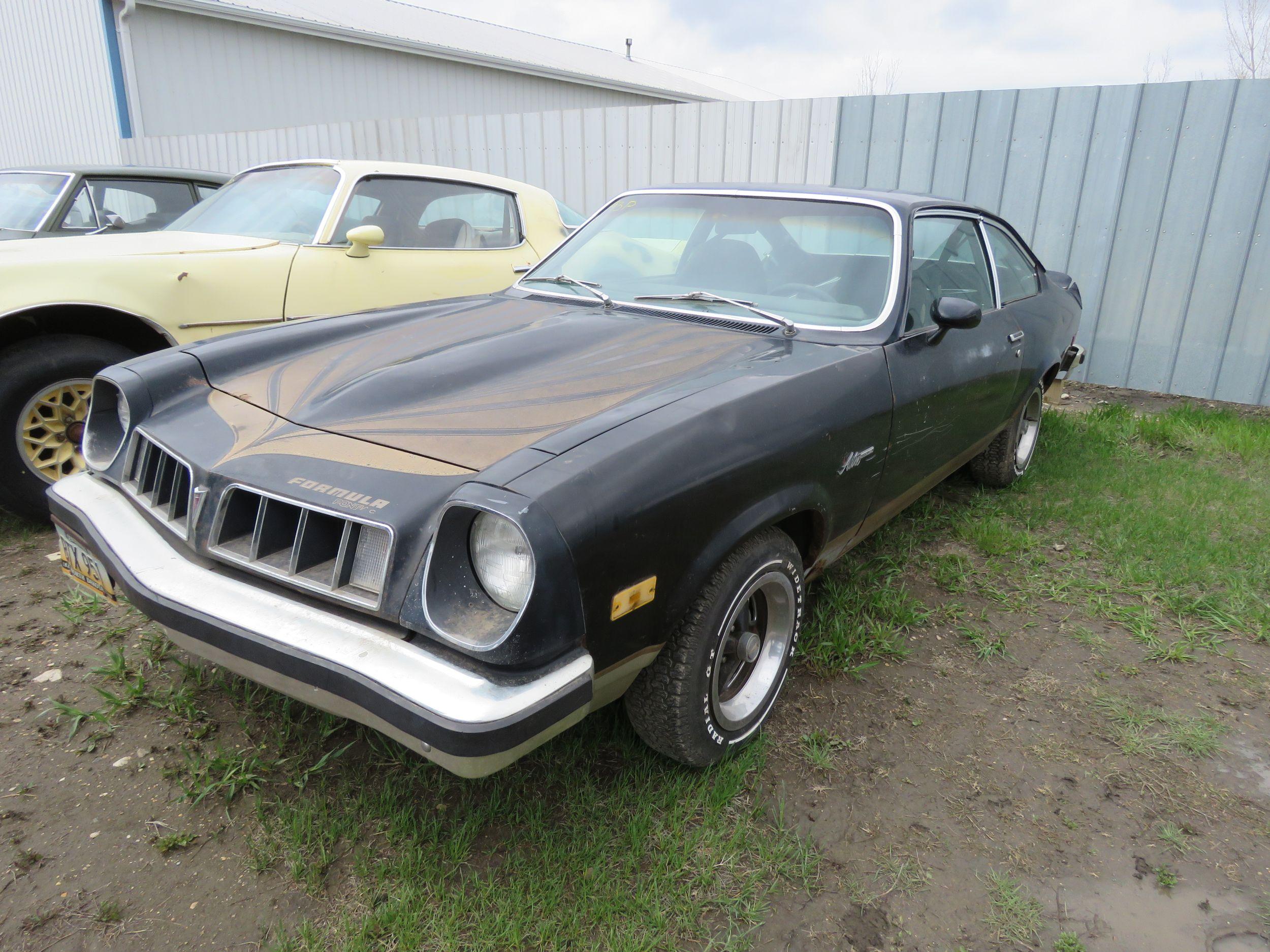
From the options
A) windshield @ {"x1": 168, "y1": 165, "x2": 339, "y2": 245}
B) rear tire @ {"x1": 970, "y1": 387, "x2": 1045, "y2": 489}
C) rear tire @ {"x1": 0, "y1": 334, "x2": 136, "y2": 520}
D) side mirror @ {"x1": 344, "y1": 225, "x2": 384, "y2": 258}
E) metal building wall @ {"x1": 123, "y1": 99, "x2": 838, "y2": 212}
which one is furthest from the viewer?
metal building wall @ {"x1": 123, "y1": 99, "x2": 838, "y2": 212}

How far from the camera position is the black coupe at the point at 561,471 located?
5.28ft

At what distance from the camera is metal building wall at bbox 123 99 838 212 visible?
6.82m

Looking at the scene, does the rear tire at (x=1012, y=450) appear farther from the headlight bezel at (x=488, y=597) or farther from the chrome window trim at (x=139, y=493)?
the chrome window trim at (x=139, y=493)

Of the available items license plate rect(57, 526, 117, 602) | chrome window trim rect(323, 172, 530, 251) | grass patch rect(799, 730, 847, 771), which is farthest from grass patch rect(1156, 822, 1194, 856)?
chrome window trim rect(323, 172, 530, 251)

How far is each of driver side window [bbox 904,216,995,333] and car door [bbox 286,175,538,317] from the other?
266 centimetres

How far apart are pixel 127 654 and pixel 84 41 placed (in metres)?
14.0

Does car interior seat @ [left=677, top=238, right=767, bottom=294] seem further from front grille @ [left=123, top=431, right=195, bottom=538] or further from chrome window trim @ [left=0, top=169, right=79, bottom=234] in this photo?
chrome window trim @ [left=0, top=169, right=79, bottom=234]

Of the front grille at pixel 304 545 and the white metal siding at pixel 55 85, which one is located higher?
the white metal siding at pixel 55 85

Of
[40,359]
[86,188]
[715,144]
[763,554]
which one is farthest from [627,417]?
[715,144]

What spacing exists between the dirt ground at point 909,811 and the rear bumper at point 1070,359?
2182 mm

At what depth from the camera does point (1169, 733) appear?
8.19ft

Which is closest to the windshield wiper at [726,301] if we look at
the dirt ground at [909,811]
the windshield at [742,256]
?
the windshield at [742,256]

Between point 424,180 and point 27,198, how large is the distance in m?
2.83

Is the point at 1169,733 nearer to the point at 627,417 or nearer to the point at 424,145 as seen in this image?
the point at 627,417
